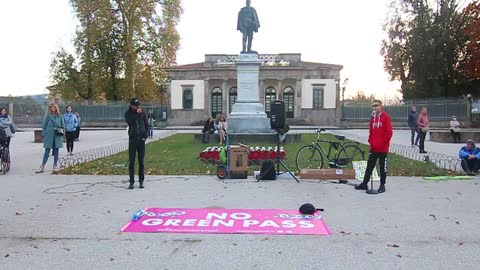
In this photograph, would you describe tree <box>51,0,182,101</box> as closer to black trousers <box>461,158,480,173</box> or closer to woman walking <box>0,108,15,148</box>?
woman walking <box>0,108,15,148</box>

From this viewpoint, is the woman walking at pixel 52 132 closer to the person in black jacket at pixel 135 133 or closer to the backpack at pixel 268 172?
the person in black jacket at pixel 135 133

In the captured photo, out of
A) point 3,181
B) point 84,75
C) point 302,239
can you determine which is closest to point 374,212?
point 302,239

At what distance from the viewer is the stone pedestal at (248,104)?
25000mm

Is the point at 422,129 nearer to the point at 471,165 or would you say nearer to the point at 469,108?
the point at 471,165

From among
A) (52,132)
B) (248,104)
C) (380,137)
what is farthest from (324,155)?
(248,104)

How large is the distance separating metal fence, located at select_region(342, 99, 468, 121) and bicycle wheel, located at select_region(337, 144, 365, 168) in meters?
35.6

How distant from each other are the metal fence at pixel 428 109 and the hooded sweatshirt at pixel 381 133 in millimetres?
39480

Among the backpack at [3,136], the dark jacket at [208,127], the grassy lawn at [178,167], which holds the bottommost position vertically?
the grassy lawn at [178,167]

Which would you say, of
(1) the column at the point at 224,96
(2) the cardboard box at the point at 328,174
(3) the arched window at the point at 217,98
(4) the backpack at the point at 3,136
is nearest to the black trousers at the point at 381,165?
(2) the cardboard box at the point at 328,174

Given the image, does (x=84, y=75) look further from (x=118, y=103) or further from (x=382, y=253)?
(x=382, y=253)

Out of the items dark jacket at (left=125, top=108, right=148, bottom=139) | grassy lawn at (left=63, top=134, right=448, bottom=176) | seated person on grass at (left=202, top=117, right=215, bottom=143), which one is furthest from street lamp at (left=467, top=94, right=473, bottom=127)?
dark jacket at (left=125, top=108, right=148, bottom=139)

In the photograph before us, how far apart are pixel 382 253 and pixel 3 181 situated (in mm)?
9327

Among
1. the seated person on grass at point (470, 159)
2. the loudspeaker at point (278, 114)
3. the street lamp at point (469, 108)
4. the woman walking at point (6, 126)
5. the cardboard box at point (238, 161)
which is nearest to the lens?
the cardboard box at point (238, 161)

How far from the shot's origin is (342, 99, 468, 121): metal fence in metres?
45.1
